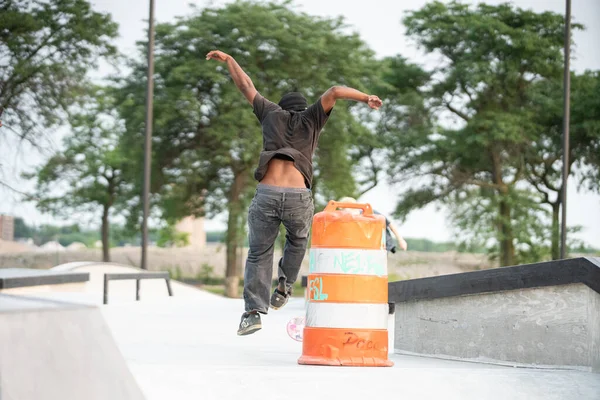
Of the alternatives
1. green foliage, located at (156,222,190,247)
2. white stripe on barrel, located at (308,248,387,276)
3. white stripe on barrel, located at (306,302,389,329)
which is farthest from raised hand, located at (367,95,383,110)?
green foliage, located at (156,222,190,247)

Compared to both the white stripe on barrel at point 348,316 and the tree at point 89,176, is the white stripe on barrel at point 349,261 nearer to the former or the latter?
the white stripe on barrel at point 348,316

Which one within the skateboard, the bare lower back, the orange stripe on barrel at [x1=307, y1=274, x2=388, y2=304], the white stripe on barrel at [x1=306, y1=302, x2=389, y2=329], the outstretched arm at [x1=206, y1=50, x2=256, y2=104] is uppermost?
the outstretched arm at [x1=206, y1=50, x2=256, y2=104]

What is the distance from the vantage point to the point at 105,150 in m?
45.4

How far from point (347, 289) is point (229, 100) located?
1093 inches

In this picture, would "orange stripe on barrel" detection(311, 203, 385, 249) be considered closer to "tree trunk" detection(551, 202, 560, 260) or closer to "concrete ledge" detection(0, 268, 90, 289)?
"concrete ledge" detection(0, 268, 90, 289)

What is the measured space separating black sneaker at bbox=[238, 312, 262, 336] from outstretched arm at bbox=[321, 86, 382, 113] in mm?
1465

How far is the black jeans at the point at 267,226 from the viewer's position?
6.62 meters

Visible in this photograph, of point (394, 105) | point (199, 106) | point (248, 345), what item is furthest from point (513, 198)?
point (248, 345)

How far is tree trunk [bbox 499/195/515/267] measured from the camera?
115 ft

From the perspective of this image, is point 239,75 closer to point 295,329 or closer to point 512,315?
point 512,315

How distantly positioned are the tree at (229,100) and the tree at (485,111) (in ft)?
10.0

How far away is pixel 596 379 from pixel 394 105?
34156 mm

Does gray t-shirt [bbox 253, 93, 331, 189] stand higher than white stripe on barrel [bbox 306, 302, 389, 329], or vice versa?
gray t-shirt [bbox 253, 93, 331, 189]

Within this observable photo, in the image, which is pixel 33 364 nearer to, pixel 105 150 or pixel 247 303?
pixel 247 303
